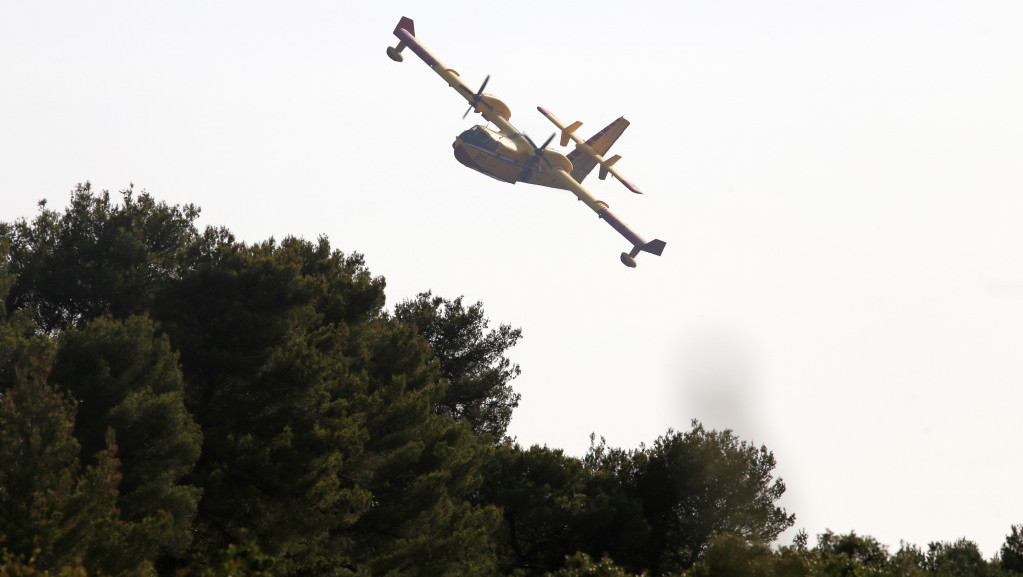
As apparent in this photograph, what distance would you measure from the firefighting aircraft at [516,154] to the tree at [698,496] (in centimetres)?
985

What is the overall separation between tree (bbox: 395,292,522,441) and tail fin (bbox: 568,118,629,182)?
58.9ft

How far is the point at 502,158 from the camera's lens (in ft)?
225

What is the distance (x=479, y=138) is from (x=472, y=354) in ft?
37.1

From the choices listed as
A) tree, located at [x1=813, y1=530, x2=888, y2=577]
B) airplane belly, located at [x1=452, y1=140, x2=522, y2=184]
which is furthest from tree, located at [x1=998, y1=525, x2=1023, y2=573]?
airplane belly, located at [x1=452, y1=140, x2=522, y2=184]

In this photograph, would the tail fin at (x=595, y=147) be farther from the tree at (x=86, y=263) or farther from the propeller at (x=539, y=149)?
the tree at (x=86, y=263)

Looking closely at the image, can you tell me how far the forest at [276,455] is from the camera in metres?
32.4

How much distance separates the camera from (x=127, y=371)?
119ft

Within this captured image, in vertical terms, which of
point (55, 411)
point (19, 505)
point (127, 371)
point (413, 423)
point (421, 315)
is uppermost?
point (421, 315)

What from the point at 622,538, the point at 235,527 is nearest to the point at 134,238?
the point at 235,527

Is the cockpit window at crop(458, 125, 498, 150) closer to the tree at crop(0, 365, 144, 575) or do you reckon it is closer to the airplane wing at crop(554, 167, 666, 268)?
the airplane wing at crop(554, 167, 666, 268)

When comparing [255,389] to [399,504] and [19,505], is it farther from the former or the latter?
[19,505]

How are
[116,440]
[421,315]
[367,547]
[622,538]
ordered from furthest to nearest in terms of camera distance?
[421,315], [622,538], [367,547], [116,440]

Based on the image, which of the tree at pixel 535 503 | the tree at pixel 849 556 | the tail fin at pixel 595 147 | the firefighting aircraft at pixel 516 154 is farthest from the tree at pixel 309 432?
the tail fin at pixel 595 147

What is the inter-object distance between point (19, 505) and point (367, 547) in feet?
51.5
